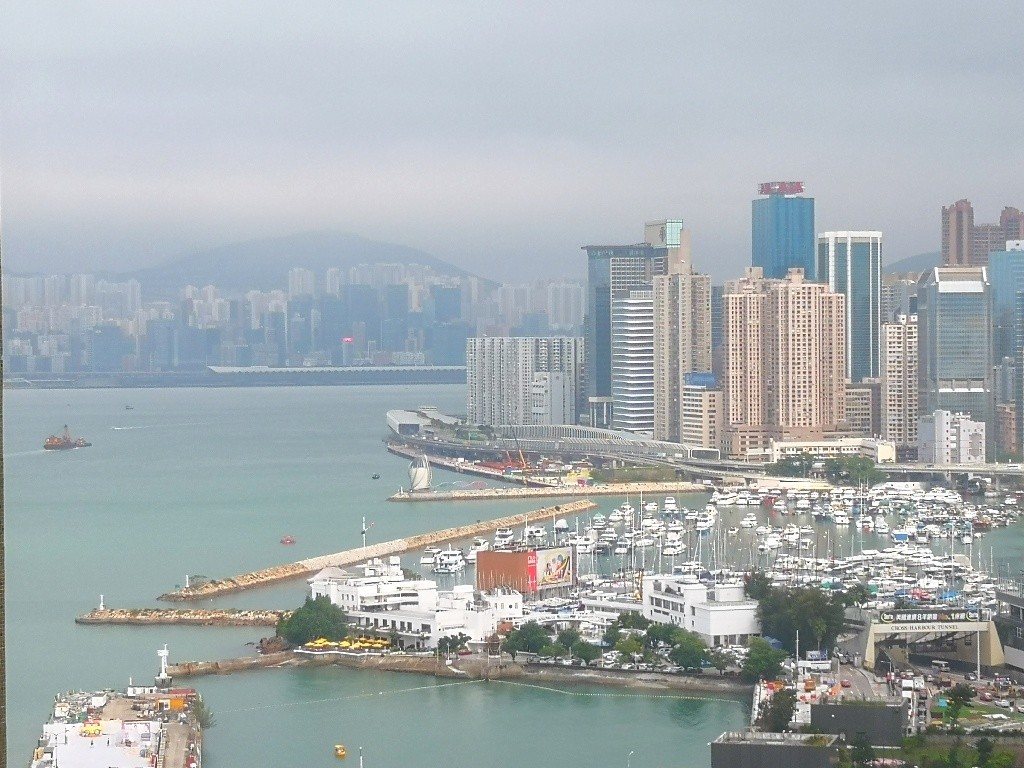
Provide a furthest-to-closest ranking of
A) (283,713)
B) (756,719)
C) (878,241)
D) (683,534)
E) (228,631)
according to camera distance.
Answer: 1. (878,241)
2. (683,534)
3. (228,631)
4. (283,713)
5. (756,719)

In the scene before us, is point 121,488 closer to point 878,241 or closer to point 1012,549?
point 1012,549

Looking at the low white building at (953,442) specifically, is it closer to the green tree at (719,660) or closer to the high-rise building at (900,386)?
the high-rise building at (900,386)

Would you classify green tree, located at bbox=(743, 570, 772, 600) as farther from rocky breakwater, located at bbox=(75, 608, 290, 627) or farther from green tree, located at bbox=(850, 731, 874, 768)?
green tree, located at bbox=(850, 731, 874, 768)

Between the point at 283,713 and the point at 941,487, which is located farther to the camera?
the point at 941,487

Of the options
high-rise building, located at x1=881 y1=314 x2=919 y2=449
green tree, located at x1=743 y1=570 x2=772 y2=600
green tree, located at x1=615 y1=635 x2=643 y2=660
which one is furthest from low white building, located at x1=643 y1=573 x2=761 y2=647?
high-rise building, located at x1=881 y1=314 x2=919 y2=449

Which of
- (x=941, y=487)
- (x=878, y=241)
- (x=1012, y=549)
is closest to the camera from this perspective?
(x=1012, y=549)

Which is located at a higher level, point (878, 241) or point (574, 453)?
point (878, 241)

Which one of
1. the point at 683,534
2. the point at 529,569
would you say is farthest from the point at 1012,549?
the point at 529,569
